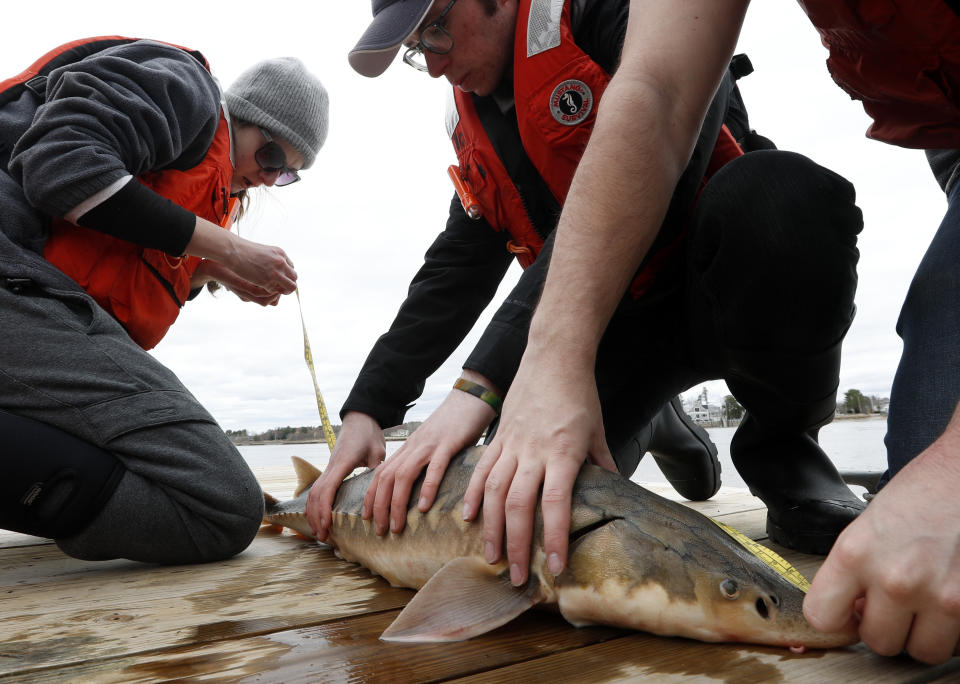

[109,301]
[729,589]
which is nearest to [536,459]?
[729,589]

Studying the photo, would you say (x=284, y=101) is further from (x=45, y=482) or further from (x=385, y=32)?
(x=45, y=482)

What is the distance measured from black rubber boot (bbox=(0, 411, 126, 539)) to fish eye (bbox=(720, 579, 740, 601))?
5.99ft

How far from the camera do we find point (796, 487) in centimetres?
206

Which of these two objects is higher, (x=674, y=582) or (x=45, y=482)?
(x=45, y=482)

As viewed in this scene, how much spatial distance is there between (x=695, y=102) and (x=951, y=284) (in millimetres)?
707

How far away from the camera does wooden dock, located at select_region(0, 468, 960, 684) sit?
1.04 metres

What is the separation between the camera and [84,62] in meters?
2.43

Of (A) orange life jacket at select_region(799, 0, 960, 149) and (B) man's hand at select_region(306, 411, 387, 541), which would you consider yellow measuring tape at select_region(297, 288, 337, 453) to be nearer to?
(B) man's hand at select_region(306, 411, 387, 541)

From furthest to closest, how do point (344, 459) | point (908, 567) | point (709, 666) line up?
point (344, 459)
point (709, 666)
point (908, 567)

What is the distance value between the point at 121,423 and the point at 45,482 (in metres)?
0.26

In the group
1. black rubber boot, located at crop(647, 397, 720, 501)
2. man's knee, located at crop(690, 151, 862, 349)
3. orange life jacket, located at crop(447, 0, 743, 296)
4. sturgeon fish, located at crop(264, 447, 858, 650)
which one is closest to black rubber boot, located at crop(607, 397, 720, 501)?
black rubber boot, located at crop(647, 397, 720, 501)

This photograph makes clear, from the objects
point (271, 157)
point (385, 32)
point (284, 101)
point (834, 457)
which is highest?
point (284, 101)

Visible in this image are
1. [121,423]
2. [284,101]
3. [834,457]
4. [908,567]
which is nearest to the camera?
[908,567]

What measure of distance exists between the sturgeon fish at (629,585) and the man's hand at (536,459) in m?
0.05
